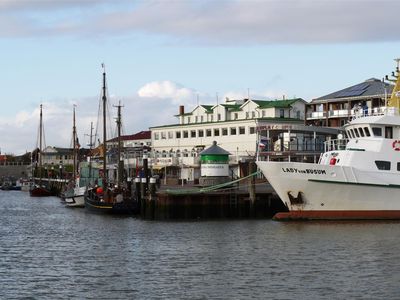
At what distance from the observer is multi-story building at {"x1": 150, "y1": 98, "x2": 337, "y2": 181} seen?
108312 millimetres

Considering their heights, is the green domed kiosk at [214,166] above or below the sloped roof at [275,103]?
below

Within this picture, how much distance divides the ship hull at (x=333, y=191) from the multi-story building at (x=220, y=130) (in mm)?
33630

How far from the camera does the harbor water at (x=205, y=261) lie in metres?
32.9

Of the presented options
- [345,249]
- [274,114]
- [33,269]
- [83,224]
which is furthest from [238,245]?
[274,114]

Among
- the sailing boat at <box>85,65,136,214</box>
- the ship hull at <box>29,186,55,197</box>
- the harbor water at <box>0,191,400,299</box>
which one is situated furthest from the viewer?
the ship hull at <box>29,186,55,197</box>

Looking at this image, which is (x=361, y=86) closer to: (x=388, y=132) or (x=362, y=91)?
(x=362, y=91)

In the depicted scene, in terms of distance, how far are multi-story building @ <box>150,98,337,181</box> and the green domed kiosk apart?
70.1ft

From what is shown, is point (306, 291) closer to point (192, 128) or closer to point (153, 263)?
point (153, 263)

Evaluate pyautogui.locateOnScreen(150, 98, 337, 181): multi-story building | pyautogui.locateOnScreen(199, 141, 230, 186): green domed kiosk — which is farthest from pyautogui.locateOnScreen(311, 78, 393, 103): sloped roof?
pyautogui.locateOnScreen(199, 141, 230, 186): green domed kiosk

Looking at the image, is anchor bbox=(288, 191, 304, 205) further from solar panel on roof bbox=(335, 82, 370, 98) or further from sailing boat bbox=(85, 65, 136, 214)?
solar panel on roof bbox=(335, 82, 370, 98)

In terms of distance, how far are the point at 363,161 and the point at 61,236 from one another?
20.3 meters

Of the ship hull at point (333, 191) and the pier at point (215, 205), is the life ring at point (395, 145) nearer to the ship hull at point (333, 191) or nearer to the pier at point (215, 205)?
the ship hull at point (333, 191)

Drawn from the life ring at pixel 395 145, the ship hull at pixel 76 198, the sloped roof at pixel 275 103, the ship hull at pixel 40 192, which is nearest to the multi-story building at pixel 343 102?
the sloped roof at pixel 275 103

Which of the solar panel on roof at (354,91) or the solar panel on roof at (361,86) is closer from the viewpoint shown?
the solar panel on roof at (354,91)
